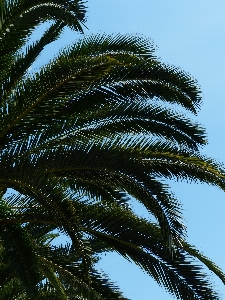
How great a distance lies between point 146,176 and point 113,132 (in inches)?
76.9

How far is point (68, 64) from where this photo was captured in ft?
26.1

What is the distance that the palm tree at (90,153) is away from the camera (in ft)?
25.4

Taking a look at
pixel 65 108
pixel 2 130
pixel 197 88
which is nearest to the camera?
pixel 2 130

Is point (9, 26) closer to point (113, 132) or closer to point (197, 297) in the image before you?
point (113, 132)

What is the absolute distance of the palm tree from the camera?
7.75 metres

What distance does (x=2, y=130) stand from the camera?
324 inches

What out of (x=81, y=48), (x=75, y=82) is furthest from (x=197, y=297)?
(x=81, y=48)

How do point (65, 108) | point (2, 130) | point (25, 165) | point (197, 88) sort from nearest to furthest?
point (25, 165), point (2, 130), point (65, 108), point (197, 88)

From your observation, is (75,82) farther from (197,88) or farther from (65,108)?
(197,88)

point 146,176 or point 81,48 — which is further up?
point 81,48

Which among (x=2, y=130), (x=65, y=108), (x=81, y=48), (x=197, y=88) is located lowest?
(x=2, y=130)

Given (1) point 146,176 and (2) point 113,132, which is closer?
(1) point 146,176

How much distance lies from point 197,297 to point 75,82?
11.7ft

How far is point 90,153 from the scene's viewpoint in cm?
785
